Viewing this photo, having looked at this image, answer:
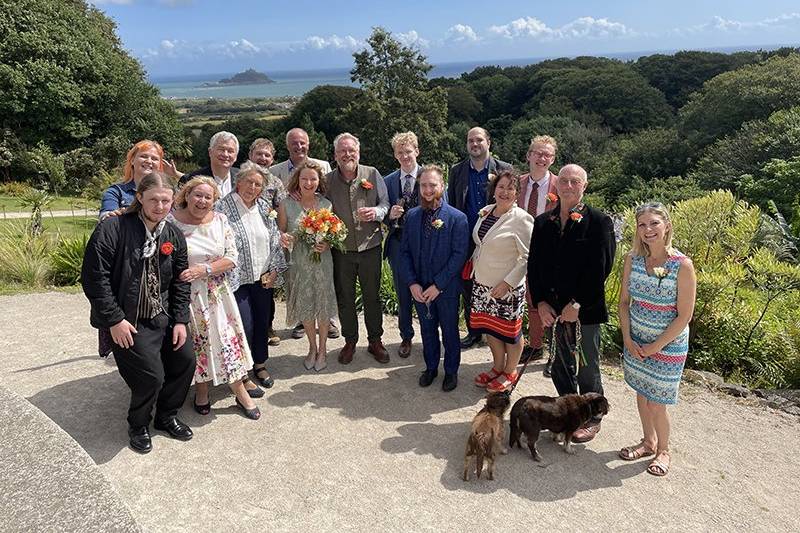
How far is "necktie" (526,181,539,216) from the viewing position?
5.49 metres

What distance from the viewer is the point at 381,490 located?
147 inches

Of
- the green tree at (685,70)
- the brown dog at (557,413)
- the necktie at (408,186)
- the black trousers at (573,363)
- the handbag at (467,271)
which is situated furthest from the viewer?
the green tree at (685,70)

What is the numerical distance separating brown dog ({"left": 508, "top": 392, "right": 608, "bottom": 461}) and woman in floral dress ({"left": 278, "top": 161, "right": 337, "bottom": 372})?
215 centimetres

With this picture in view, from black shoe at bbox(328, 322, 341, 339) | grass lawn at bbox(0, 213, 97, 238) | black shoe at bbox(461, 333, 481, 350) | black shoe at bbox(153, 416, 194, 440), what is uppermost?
grass lawn at bbox(0, 213, 97, 238)

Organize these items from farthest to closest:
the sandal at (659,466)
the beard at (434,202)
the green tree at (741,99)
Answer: the green tree at (741,99)
the beard at (434,202)
the sandal at (659,466)

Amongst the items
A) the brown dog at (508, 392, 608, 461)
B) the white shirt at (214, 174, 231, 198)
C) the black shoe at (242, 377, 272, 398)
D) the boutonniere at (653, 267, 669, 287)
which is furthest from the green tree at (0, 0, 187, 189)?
the boutonniere at (653, 267, 669, 287)

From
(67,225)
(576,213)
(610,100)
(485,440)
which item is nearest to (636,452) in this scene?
(485,440)

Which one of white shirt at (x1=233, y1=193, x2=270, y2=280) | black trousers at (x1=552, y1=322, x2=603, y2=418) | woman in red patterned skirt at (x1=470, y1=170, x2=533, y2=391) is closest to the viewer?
black trousers at (x1=552, y1=322, x2=603, y2=418)

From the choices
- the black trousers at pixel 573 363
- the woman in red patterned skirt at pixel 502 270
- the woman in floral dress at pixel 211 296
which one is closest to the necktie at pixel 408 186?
the woman in red patterned skirt at pixel 502 270

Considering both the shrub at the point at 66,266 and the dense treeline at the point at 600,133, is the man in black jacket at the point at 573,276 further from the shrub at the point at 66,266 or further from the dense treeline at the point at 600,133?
the shrub at the point at 66,266

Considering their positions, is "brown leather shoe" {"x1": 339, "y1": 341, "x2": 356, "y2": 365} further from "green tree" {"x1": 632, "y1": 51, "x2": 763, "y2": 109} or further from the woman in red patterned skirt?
"green tree" {"x1": 632, "y1": 51, "x2": 763, "y2": 109}

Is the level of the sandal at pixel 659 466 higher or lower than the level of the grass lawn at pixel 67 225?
lower

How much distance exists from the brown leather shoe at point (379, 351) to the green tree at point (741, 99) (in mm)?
31148

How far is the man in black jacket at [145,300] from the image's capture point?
367 cm
